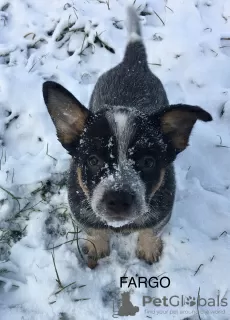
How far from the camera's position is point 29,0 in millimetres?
5387

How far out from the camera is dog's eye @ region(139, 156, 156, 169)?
2.91 meters

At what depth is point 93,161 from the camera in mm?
2926

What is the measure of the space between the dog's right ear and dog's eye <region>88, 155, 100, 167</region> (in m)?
0.26

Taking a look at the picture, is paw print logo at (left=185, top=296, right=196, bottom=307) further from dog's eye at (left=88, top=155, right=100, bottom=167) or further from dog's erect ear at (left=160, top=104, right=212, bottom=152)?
dog's eye at (left=88, top=155, right=100, bottom=167)

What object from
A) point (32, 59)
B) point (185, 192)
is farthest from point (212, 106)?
point (32, 59)

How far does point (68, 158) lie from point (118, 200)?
1.51m

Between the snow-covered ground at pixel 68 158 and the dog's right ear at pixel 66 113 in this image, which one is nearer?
the dog's right ear at pixel 66 113

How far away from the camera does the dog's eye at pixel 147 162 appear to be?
291cm

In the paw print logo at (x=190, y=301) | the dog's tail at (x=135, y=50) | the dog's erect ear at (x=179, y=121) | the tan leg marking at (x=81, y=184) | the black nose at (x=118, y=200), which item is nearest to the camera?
the black nose at (x=118, y=200)

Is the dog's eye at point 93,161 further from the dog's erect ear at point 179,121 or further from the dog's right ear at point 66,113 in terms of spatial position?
the dog's erect ear at point 179,121

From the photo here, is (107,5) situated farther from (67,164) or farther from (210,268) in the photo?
(210,268)

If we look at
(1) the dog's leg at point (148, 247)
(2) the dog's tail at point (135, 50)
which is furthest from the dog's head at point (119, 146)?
(2) the dog's tail at point (135, 50)

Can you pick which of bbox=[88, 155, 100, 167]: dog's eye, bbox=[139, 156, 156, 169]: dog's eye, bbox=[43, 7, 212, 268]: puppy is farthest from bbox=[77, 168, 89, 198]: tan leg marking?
bbox=[139, 156, 156, 169]: dog's eye

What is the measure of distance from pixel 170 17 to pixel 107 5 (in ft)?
2.44
